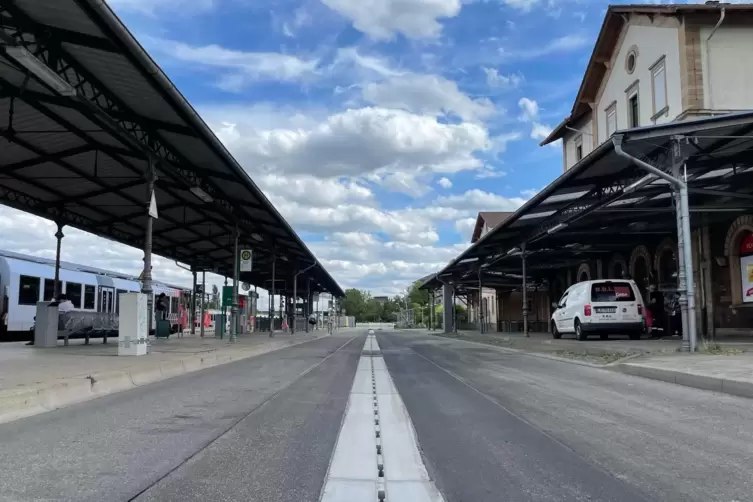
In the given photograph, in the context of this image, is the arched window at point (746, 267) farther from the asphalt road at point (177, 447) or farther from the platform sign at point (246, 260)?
the platform sign at point (246, 260)

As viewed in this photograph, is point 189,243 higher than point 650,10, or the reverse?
point 650,10

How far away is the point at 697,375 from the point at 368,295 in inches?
7282

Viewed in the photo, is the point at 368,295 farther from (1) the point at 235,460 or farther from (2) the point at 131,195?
(1) the point at 235,460

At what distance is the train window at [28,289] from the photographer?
24406mm

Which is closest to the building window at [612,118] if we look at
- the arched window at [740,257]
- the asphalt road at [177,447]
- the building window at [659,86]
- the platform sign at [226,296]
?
the building window at [659,86]

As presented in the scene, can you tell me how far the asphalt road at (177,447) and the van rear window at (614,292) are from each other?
13258 millimetres

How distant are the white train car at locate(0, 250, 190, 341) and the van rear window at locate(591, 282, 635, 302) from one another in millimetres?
20947

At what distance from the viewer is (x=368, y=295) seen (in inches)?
7662

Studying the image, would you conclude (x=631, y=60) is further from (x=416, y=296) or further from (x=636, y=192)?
(x=416, y=296)

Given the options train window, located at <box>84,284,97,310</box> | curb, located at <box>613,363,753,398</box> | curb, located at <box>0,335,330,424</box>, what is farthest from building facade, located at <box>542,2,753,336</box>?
train window, located at <box>84,284,97,310</box>

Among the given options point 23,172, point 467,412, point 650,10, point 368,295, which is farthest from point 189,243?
point 368,295

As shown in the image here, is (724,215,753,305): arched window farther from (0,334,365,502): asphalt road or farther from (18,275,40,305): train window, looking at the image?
(18,275,40,305): train window

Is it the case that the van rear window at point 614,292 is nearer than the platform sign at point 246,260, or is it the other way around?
the van rear window at point 614,292

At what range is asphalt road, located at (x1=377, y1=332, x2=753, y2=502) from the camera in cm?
464
